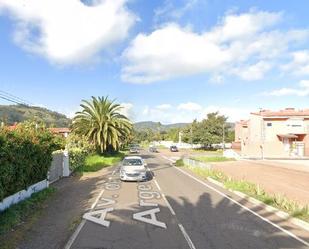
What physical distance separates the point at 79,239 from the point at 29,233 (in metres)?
1.62

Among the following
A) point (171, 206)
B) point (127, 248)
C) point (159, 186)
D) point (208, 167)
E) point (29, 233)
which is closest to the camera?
point (127, 248)

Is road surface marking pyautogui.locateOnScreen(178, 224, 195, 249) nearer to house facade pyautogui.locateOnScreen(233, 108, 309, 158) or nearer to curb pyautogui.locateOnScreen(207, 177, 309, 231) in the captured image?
curb pyautogui.locateOnScreen(207, 177, 309, 231)

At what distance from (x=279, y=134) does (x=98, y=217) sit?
183ft

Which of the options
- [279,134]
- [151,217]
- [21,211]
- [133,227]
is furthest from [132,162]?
[279,134]

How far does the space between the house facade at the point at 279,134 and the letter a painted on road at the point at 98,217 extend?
5155 cm

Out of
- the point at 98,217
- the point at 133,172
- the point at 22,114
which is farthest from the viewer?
the point at 22,114

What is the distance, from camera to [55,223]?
37.2 feet

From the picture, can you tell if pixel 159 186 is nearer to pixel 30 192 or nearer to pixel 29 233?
pixel 30 192

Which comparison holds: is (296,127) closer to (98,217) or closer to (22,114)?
(22,114)

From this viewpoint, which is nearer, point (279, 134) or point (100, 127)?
point (100, 127)

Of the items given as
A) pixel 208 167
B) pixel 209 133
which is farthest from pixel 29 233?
pixel 209 133

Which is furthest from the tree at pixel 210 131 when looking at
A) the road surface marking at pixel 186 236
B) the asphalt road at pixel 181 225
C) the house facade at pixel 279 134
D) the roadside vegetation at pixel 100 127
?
the road surface marking at pixel 186 236

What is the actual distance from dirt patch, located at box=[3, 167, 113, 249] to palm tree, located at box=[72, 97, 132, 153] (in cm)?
2568

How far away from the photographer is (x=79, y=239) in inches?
368
